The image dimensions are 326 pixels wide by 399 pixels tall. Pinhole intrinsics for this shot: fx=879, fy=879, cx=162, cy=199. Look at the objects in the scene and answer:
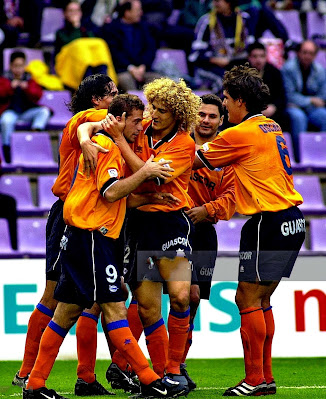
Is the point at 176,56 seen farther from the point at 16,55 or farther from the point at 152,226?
the point at 152,226

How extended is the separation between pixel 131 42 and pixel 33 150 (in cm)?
188

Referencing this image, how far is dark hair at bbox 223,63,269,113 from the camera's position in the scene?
5594 millimetres

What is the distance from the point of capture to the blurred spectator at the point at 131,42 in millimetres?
10828

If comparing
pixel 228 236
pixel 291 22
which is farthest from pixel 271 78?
pixel 291 22

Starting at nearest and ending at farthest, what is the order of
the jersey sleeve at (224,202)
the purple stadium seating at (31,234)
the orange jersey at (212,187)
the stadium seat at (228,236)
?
the jersey sleeve at (224,202) → the orange jersey at (212,187) → the purple stadium seating at (31,234) → the stadium seat at (228,236)

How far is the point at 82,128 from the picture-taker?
5.41 metres

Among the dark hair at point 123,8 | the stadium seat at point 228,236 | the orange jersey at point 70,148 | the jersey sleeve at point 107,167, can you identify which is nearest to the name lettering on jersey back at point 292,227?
the jersey sleeve at point 107,167

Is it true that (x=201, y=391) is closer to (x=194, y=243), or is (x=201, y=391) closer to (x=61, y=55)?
(x=194, y=243)

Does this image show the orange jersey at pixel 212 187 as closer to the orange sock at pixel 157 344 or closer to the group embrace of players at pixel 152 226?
the group embrace of players at pixel 152 226

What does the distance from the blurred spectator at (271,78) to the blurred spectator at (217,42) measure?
0.36 m

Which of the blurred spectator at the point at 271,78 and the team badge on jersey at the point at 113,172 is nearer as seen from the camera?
the team badge on jersey at the point at 113,172

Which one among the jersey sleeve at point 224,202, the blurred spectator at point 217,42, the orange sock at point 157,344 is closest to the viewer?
the orange sock at point 157,344

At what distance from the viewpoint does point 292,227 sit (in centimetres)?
554

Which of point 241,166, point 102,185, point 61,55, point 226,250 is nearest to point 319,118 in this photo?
point 226,250
